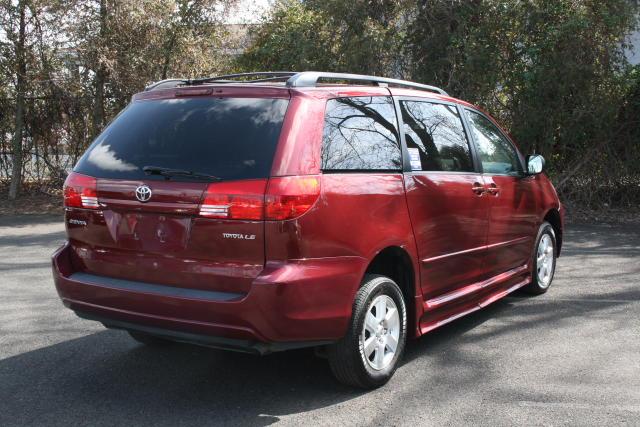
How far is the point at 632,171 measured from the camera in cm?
1209

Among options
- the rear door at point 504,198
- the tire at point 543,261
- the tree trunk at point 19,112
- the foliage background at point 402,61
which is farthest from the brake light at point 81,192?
the tree trunk at point 19,112

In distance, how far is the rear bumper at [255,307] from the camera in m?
3.52

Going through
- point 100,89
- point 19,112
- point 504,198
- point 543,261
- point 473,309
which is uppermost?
point 100,89

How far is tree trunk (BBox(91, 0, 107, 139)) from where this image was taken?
1316 cm

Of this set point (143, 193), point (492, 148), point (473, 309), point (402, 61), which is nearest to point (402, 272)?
point (473, 309)

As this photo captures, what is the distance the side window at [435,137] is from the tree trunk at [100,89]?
9.71 m

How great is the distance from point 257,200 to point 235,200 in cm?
12

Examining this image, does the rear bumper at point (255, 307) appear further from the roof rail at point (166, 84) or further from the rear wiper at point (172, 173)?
the roof rail at point (166, 84)

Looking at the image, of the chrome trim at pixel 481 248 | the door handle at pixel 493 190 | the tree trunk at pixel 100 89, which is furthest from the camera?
the tree trunk at pixel 100 89

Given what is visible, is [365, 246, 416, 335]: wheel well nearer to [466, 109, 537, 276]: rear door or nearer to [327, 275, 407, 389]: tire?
[327, 275, 407, 389]: tire

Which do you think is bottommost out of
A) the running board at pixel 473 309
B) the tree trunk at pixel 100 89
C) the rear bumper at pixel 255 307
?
the running board at pixel 473 309

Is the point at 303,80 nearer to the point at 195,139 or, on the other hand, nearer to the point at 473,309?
the point at 195,139

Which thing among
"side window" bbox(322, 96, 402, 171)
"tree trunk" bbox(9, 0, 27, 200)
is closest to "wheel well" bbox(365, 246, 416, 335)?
"side window" bbox(322, 96, 402, 171)

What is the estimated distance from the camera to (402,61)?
12836mm
